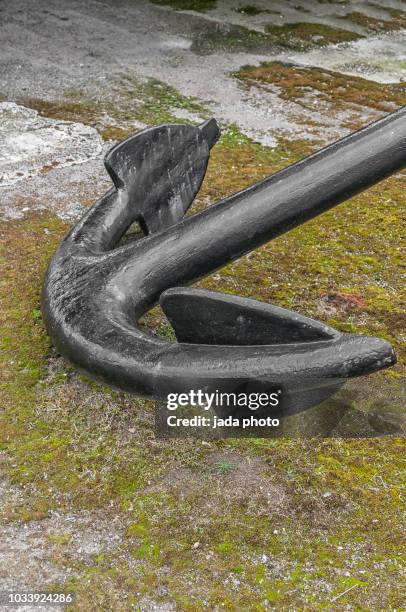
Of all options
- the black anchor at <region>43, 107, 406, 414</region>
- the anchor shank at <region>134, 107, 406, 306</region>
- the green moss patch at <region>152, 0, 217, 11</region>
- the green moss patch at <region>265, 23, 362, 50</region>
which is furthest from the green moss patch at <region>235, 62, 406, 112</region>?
the anchor shank at <region>134, 107, 406, 306</region>

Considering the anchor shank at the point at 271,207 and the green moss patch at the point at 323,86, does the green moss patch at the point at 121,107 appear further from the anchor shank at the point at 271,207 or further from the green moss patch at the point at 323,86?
the anchor shank at the point at 271,207

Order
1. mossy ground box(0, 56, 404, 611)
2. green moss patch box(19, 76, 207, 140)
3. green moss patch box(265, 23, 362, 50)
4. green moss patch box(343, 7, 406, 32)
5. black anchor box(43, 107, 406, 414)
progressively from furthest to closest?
green moss patch box(343, 7, 406, 32) < green moss patch box(265, 23, 362, 50) < green moss patch box(19, 76, 207, 140) < mossy ground box(0, 56, 404, 611) < black anchor box(43, 107, 406, 414)

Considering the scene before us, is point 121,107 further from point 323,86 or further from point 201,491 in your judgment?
point 201,491

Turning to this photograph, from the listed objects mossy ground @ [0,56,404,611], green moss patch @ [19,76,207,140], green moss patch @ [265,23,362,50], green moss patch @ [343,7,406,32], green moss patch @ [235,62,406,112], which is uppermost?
green moss patch @ [343,7,406,32]

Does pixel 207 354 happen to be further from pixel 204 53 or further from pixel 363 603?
pixel 204 53

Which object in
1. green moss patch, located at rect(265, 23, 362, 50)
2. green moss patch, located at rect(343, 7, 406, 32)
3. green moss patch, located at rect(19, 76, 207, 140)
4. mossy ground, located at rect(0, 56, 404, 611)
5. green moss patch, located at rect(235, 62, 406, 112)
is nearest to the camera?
mossy ground, located at rect(0, 56, 404, 611)

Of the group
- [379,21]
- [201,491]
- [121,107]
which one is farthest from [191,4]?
[201,491]

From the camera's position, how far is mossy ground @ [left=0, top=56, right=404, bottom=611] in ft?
7.28

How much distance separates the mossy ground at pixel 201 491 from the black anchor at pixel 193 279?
19.1 inches

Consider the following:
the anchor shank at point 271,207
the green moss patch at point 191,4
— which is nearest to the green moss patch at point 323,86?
the green moss patch at point 191,4

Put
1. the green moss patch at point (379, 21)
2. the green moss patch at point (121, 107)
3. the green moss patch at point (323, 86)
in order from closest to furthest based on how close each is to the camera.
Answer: the green moss patch at point (121, 107), the green moss patch at point (323, 86), the green moss patch at point (379, 21)

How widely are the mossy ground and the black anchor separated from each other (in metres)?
0.48

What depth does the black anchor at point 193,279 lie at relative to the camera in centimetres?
192

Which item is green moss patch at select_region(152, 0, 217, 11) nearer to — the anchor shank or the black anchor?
the black anchor
